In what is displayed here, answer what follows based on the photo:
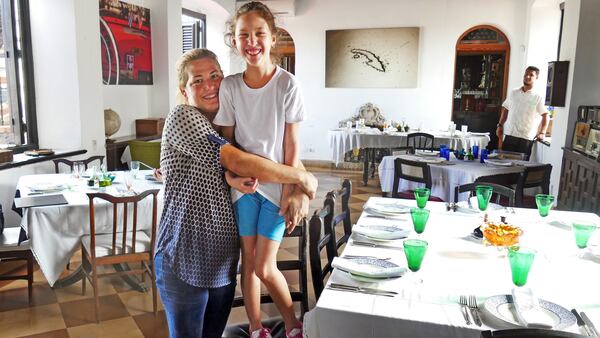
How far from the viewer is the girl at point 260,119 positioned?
167 cm

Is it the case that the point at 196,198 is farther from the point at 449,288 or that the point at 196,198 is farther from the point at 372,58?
the point at 372,58

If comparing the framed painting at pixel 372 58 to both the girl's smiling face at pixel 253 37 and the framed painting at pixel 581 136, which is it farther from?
the girl's smiling face at pixel 253 37

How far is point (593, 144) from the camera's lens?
4398 mm

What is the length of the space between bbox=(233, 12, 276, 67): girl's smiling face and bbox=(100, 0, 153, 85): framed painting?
4646mm

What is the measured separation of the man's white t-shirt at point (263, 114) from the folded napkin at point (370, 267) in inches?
13.9

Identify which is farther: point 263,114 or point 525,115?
point 525,115

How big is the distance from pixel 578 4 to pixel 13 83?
5.98 metres

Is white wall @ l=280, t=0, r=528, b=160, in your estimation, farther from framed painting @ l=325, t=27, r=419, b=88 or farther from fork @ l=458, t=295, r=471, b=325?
fork @ l=458, t=295, r=471, b=325

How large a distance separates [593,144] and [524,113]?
2.26 m

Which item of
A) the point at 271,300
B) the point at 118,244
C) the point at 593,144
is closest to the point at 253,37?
the point at 271,300

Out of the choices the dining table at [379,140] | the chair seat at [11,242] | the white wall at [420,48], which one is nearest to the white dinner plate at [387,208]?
the chair seat at [11,242]

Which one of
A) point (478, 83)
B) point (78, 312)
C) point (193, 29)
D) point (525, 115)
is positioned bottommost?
point (78, 312)

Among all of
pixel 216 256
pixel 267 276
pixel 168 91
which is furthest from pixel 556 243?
pixel 168 91

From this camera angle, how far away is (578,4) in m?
5.14
